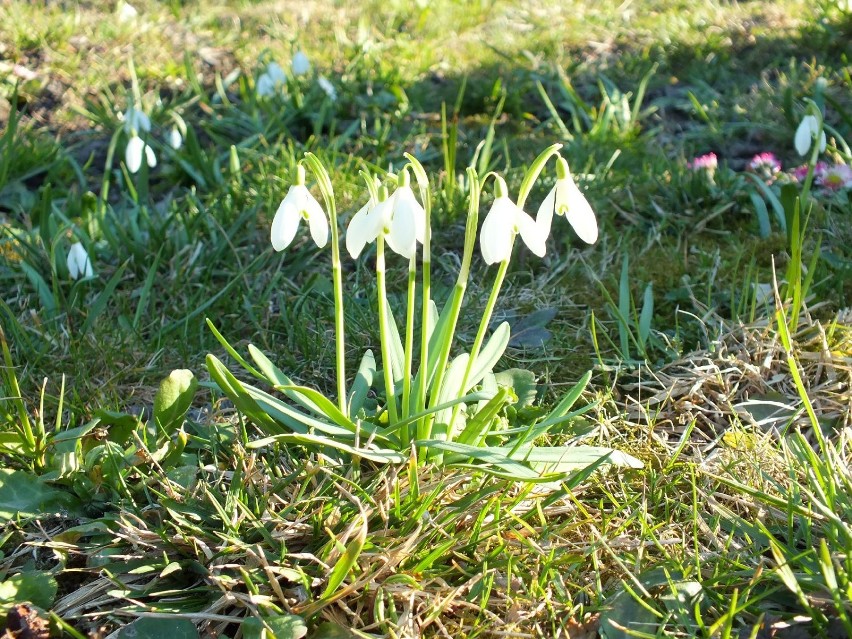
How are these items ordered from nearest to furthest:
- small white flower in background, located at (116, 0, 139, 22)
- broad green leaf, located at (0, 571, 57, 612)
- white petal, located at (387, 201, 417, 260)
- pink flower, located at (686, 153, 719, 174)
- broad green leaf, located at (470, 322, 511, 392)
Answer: white petal, located at (387, 201, 417, 260) → broad green leaf, located at (0, 571, 57, 612) → broad green leaf, located at (470, 322, 511, 392) → pink flower, located at (686, 153, 719, 174) → small white flower in background, located at (116, 0, 139, 22)

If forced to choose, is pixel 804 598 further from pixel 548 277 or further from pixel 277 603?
pixel 548 277

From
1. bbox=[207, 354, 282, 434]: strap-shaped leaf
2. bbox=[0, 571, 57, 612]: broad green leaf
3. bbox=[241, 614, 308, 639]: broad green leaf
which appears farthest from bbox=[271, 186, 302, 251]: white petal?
bbox=[0, 571, 57, 612]: broad green leaf

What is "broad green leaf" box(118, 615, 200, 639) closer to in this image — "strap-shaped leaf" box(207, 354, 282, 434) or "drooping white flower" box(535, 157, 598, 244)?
"strap-shaped leaf" box(207, 354, 282, 434)

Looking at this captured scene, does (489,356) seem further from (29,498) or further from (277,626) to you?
(29,498)

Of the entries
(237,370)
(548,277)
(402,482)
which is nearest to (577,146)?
(548,277)

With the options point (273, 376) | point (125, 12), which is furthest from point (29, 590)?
point (125, 12)

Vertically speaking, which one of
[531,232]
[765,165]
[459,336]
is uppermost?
[531,232]
